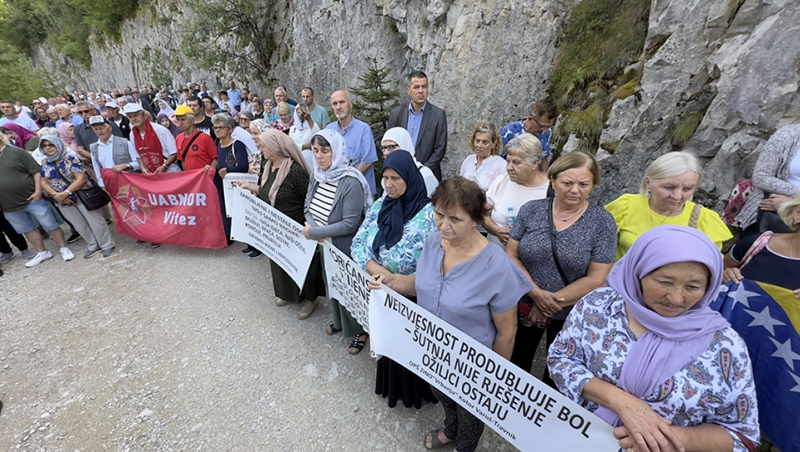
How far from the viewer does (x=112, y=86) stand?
98.1 feet

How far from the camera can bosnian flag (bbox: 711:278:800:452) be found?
148cm

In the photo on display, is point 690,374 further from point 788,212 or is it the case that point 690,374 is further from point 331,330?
point 331,330

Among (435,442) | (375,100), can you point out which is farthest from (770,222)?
(375,100)

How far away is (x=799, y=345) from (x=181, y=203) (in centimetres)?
684

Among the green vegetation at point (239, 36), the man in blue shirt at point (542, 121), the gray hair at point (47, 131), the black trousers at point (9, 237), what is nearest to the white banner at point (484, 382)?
the man in blue shirt at point (542, 121)

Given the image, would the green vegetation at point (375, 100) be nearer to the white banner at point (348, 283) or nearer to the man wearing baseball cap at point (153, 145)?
the man wearing baseball cap at point (153, 145)

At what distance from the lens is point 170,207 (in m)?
5.60

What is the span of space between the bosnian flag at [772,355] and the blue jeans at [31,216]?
28.9 ft

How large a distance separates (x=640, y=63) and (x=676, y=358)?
4573 millimetres

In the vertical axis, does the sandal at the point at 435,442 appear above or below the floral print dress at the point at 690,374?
below

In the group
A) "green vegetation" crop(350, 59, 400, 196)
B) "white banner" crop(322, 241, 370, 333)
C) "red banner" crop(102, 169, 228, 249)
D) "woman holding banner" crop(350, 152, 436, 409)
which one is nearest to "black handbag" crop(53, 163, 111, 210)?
"red banner" crop(102, 169, 228, 249)

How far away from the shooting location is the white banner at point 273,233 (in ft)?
11.5

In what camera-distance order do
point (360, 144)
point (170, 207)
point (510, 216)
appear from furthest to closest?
1. point (170, 207)
2. point (360, 144)
3. point (510, 216)

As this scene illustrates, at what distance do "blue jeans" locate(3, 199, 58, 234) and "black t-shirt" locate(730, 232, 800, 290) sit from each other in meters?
9.06
